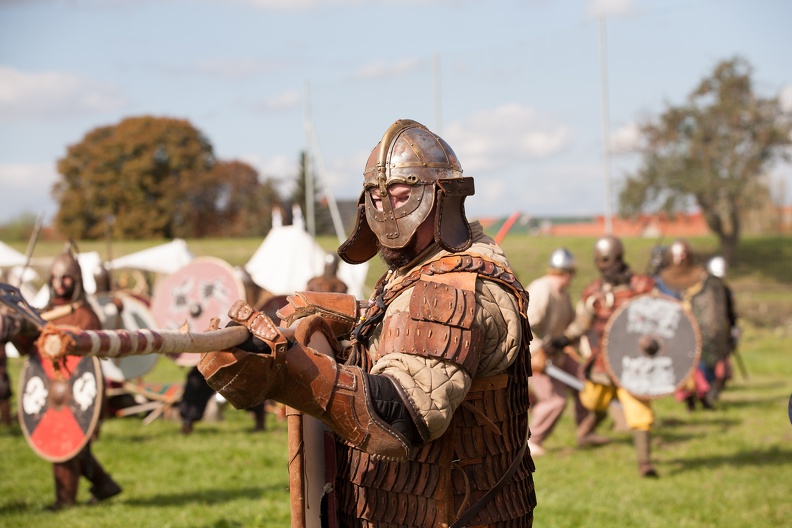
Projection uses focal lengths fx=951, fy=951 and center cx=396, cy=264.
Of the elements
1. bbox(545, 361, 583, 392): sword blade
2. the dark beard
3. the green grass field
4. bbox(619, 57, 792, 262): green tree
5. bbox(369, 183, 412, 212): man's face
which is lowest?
the green grass field

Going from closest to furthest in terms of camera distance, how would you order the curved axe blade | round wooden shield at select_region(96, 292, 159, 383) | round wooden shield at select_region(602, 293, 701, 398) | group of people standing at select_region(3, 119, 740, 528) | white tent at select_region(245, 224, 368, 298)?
the curved axe blade < group of people standing at select_region(3, 119, 740, 528) < round wooden shield at select_region(602, 293, 701, 398) < round wooden shield at select_region(96, 292, 159, 383) < white tent at select_region(245, 224, 368, 298)

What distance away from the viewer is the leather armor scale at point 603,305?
773cm

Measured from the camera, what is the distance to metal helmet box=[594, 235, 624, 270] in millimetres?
8219

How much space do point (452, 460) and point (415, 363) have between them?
434 millimetres

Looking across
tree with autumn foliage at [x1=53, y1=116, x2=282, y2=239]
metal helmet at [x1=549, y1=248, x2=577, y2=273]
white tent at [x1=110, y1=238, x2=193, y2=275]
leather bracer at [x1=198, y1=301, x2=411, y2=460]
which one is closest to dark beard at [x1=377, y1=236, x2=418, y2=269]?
leather bracer at [x1=198, y1=301, x2=411, y2=460]

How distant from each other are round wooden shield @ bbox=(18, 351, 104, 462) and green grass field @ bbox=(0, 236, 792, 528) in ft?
2.48

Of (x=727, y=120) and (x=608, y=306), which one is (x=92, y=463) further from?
(x=727, y=120)

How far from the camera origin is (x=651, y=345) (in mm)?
7207

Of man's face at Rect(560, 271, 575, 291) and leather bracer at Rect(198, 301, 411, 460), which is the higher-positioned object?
man's face at Rect(560, 271, 575, 291)

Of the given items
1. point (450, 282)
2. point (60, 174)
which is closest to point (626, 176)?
point (450, 282)

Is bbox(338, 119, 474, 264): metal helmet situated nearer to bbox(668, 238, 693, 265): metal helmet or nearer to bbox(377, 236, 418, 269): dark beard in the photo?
bbox(377, 236, 418, 269): dark beard

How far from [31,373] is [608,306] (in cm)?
443

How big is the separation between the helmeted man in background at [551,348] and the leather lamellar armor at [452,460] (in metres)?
5.12

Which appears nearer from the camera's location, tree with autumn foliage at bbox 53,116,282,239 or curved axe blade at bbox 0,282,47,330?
curved axe blade at bbox 0,282,47,330
